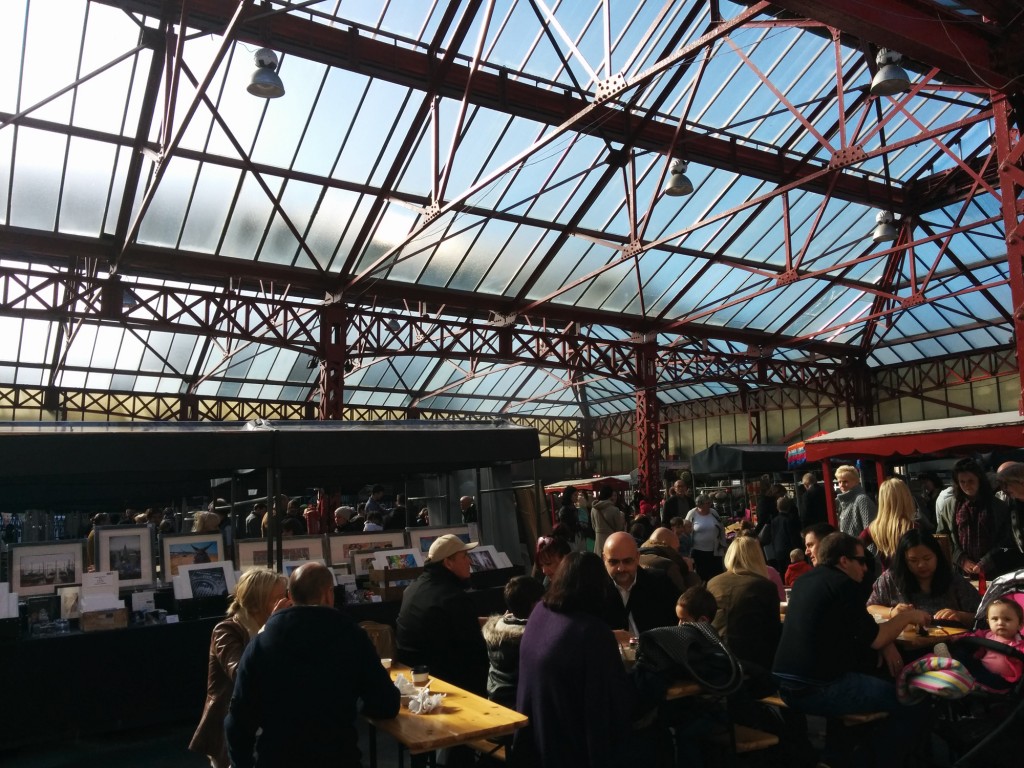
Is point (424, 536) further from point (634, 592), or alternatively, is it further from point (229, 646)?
point (229, 646)

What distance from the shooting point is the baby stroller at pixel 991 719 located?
12.7 feet

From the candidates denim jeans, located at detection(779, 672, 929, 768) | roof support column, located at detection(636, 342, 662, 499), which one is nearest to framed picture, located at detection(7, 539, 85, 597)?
denim jeans, located at detection(779, 672, 929, 768)

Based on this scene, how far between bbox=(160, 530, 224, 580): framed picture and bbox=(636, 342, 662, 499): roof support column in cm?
1404

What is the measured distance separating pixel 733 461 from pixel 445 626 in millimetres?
10421

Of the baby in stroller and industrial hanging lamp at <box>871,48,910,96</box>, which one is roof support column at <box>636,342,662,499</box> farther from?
the baby in stroller

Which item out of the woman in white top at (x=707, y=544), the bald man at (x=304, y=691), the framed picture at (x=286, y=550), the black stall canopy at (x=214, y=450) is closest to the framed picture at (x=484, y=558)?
the black stall canopy at (x=214, y=450)

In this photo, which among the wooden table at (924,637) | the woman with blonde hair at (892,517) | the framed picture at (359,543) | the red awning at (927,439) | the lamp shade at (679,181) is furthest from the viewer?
the lamp shade at (679,181)

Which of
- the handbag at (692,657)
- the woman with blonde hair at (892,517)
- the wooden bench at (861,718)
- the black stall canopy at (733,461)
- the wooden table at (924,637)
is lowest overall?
the wooden bench at (861,718)

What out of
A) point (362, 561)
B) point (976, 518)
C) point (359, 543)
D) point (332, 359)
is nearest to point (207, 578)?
point (362, 561)

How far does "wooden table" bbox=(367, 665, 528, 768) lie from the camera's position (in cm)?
330

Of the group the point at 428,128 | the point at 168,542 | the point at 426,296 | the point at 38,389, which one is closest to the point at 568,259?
the point at 426,296

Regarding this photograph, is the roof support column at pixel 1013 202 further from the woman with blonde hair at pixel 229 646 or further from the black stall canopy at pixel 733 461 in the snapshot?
the woman with blonde hair at pixel 229 646

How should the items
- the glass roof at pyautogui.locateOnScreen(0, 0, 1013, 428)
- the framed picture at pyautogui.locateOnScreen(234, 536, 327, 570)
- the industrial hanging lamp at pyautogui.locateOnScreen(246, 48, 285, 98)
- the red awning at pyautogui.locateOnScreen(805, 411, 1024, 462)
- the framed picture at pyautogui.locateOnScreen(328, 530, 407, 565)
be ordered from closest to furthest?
the framed picture at pyautogui.locateOnScreen(234, 536, 327, 570)
the framed picture at pyautogui.locateOnScreen(328, 530, 407, 565)
the red awning at pyautogui.locateOnScreen(805, 411, 1024, 462)
the industrial hanging lamp at pyautogui.locateOnScreen(246, 48, 285, 98)
the glass roof at pyautogui.locateOnScreen(0, 0, 1013, 428)

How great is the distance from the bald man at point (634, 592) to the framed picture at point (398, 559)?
3.10 m
